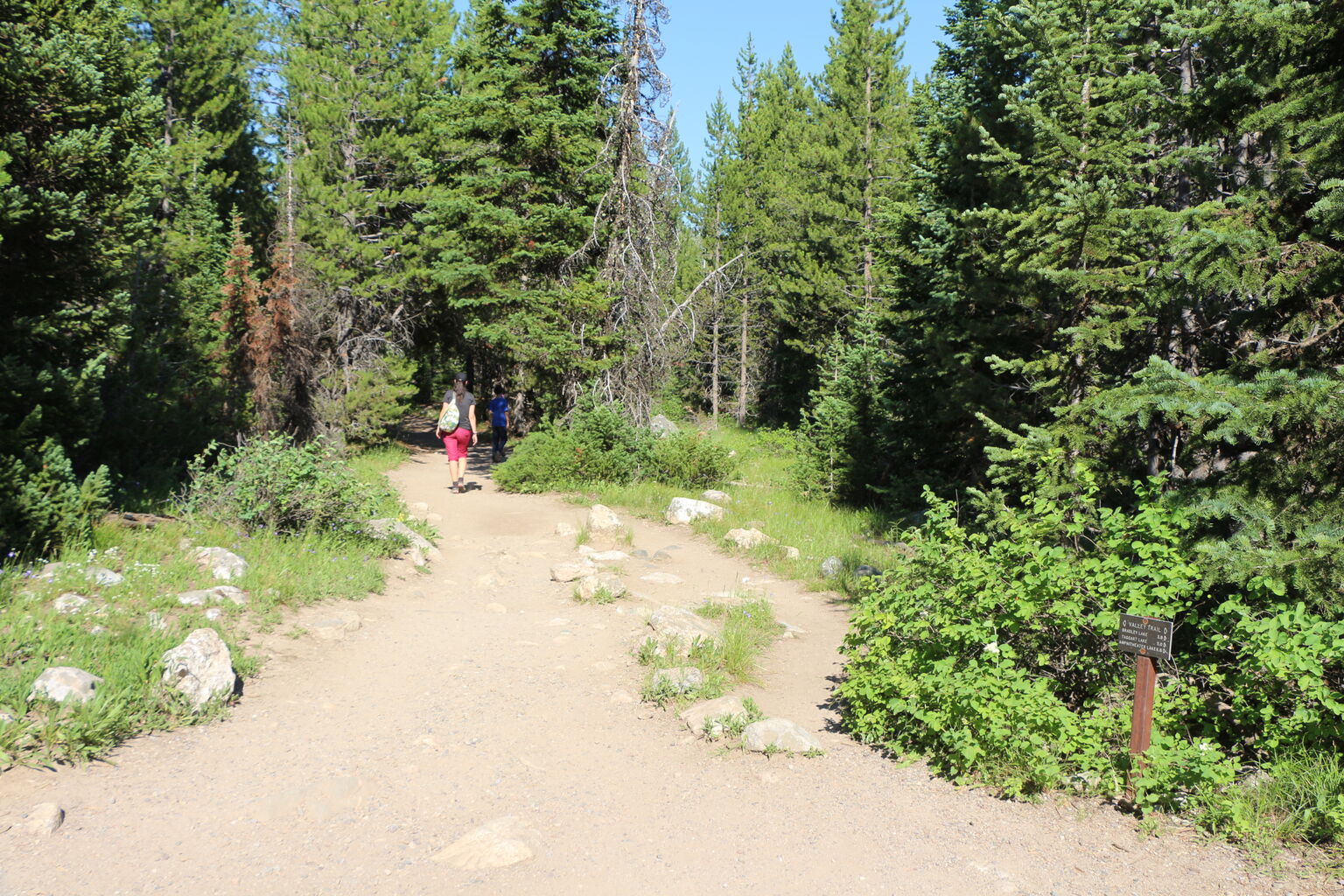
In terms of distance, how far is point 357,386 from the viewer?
19484 mm

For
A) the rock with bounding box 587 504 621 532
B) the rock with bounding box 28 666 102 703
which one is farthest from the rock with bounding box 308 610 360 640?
the rock with bounding box 587 504 621 532

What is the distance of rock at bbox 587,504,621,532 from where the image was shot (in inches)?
473

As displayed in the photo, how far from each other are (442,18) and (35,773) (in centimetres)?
2255

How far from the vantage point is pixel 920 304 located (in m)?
12.4

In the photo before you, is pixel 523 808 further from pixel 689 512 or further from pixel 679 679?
pixel 689 512

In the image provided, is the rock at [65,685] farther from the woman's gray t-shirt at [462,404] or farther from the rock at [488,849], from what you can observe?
the woman's gray t-shirt at [462,404]

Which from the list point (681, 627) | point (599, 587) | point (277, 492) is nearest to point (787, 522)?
point (599, 587)

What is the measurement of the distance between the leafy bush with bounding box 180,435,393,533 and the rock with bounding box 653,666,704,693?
4.76 m

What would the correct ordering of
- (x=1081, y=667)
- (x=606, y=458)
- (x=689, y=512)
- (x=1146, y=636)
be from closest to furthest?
1. (x=1146, y=636)
2. (x=1081, y=667)
3. (x=689, y=512)
4. (x=606, y=458)

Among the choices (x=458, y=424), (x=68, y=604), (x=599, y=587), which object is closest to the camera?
(x=68, y=604)

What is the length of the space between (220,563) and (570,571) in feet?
11.6

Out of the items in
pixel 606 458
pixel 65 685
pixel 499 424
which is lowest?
pixel 65 685

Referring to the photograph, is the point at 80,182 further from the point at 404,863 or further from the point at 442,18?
the point at 442,18

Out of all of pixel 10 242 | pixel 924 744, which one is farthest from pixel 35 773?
pixel 10 242
